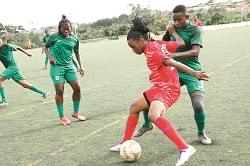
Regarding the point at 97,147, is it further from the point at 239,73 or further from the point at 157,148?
the point at 239,73

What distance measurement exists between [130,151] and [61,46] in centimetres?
330

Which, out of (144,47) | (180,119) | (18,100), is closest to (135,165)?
(144,47)

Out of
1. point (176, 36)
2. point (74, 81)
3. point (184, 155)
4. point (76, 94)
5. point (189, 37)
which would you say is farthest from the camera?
point (76, 94)

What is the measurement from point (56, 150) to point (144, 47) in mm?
2077

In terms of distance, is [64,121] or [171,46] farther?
[64,121]

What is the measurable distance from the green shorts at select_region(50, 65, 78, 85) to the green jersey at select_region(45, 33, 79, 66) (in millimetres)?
91

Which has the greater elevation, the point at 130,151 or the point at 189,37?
the point at 189,37

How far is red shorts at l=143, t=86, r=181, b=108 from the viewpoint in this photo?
Answer: 5.72 metres

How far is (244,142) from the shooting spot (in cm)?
636

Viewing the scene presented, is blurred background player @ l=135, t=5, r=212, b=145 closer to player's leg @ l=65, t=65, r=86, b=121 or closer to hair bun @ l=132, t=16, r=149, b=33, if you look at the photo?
hair bun @ l=132, t=16, r=149, b=33

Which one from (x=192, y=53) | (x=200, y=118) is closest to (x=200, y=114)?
(x=200, y=118)

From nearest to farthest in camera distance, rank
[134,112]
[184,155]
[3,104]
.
→ [184,155] → [134,112] → [3,104]

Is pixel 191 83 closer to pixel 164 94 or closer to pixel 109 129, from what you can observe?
pixel 164 94

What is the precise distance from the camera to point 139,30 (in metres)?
5.77
